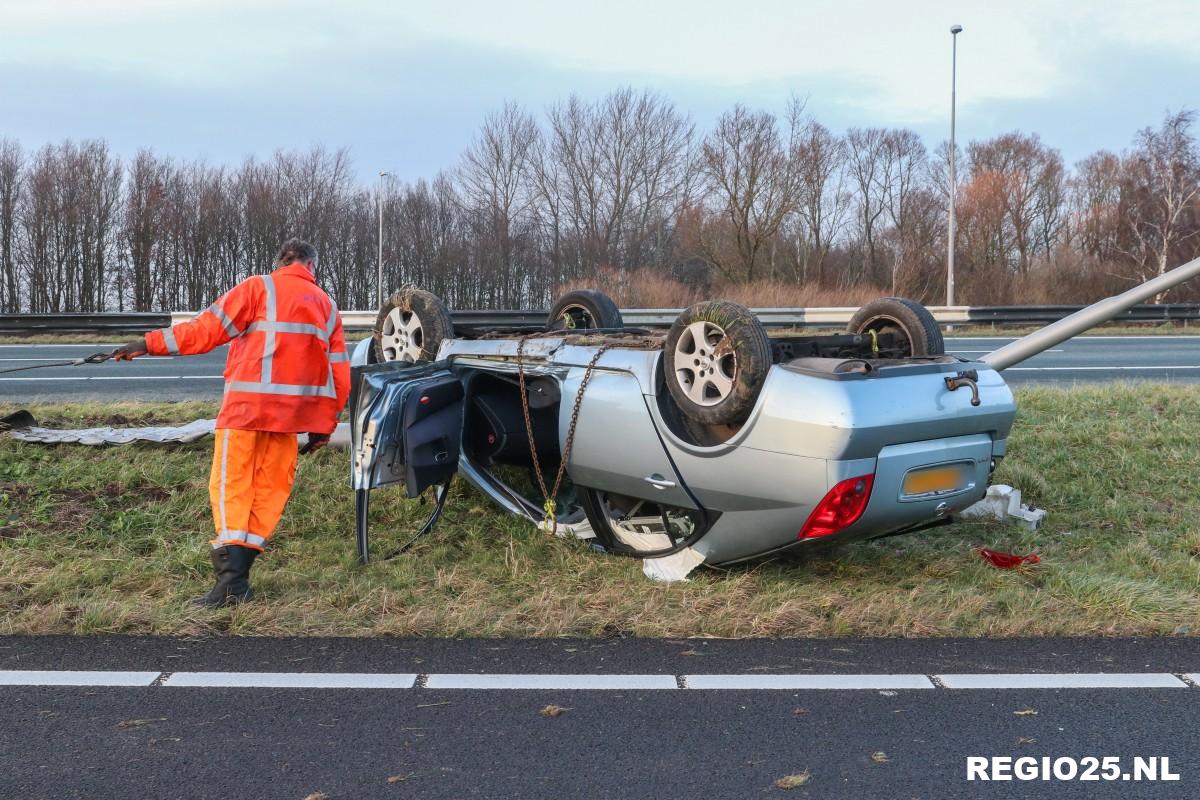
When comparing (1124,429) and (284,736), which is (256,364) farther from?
(1124,429)

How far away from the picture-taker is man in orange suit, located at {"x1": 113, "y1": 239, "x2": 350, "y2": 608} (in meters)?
4.65

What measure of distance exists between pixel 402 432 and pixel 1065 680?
3040 mm

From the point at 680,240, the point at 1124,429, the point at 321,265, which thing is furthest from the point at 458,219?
the point at 1124,429

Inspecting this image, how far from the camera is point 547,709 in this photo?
3.51 metres

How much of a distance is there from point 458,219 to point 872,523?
34356mm

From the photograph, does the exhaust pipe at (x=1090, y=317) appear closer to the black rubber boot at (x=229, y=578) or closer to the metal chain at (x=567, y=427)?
the metal chain at (x=567, y=427)

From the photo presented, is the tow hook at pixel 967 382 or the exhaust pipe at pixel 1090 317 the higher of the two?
the exhaust pipe at pixel 1090 317

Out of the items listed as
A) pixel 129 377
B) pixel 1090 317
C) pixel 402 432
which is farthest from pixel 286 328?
pixel 129 377

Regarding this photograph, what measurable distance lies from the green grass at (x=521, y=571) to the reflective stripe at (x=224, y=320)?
1160mm

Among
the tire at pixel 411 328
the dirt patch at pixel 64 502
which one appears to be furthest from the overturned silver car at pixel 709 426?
the dirt patch at pixel 64 502

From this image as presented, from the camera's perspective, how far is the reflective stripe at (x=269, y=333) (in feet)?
15.5

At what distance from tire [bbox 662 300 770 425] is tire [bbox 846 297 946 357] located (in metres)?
1.14

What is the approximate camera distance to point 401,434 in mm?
5102

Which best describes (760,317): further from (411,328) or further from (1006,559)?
(1006,559)
